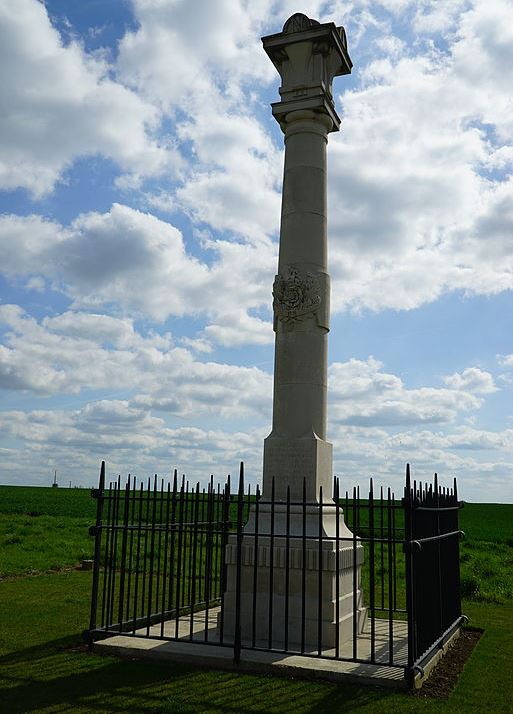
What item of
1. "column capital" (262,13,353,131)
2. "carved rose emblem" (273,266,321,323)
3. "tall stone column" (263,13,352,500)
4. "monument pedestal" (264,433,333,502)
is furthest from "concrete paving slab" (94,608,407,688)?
"column capital" (262,13,353,131)

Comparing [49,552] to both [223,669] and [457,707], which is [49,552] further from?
[457,707]

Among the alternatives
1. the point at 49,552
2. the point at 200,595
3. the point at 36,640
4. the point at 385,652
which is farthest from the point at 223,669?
the point at 49,552

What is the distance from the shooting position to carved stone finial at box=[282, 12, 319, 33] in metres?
11.2

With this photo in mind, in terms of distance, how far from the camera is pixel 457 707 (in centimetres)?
657

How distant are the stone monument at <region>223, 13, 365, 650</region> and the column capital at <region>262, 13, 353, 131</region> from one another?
2 cm

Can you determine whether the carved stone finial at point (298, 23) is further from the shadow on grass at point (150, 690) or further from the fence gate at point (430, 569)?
the shadow on grass at point (150, 690)

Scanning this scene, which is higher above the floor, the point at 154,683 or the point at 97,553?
the point at 97,553

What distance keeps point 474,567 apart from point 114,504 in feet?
39.6

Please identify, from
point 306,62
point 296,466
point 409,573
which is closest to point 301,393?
point 296,466

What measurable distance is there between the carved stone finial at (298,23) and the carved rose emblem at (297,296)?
4.36 m

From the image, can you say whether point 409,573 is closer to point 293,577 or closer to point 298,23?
point 293,577

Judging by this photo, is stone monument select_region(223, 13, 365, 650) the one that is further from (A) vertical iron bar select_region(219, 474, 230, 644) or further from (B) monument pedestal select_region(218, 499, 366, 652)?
(A) vertical iron bar select_region(219, 474, 230, 644)

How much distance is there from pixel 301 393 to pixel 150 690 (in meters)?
4.84

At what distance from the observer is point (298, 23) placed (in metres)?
11.3
